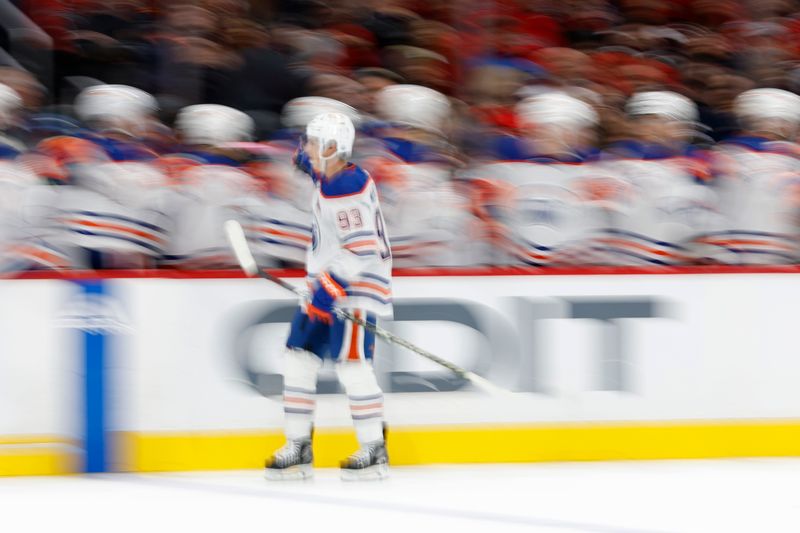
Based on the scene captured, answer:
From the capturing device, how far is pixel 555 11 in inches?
274

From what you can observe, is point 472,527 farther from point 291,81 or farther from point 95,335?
point 291,81

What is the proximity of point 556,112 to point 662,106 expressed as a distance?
63cm

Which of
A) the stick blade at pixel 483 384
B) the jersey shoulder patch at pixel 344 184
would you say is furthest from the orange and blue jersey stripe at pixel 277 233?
the stick blade at pixel 483 384

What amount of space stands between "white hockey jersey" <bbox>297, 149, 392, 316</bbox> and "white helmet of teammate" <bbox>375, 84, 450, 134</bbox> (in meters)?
1.02

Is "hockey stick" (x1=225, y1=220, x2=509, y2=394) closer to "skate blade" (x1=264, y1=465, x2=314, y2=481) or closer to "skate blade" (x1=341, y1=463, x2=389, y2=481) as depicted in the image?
"skate blade" (x1=341, y1=463, x2=389, y2=481)

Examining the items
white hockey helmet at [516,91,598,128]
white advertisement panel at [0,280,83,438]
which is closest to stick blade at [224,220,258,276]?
white advertisement panel at [0,280,83,438]

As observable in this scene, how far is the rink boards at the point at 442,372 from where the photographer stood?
488 cm

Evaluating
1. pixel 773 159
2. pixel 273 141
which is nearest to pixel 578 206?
pixel 773 159

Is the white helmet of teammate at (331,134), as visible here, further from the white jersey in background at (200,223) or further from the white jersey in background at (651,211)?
the white jersey in background at (651,211)

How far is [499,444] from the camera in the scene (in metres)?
5.23

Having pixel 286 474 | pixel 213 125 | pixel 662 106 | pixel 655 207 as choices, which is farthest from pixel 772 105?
pixel 286 474

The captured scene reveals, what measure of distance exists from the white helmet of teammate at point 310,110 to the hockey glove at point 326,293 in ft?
4.02

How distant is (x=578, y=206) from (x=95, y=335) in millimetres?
2151

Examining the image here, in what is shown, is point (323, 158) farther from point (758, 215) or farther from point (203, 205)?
point (758, 215)
